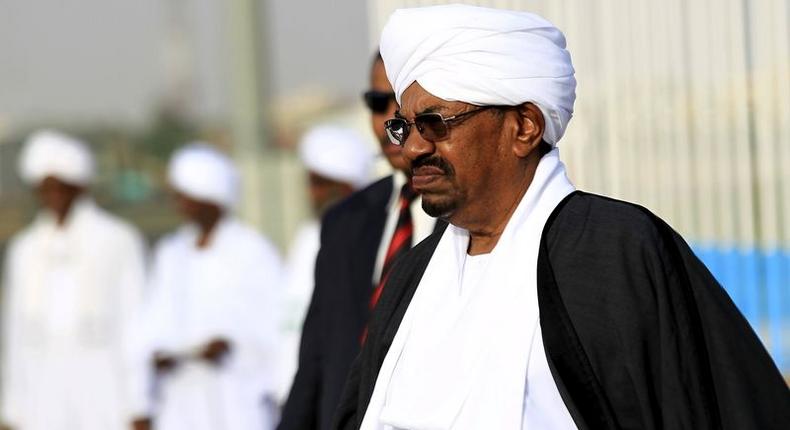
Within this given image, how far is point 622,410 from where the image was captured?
3.12m

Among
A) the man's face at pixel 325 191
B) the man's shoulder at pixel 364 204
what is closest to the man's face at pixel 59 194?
the man's face at pixel 325 191

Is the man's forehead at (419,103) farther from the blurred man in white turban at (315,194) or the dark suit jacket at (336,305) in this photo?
the blurred man in white turban at (315,194)

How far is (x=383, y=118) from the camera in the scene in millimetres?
4953

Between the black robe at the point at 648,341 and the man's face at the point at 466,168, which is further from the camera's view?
the man's face at the point at 466,168

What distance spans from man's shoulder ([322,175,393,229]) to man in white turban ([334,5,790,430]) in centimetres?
127

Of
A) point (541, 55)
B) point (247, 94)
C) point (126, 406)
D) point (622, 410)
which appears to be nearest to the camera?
point (622, 410)

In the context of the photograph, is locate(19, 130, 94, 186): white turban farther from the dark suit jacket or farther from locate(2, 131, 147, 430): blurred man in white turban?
the dark suit jacket

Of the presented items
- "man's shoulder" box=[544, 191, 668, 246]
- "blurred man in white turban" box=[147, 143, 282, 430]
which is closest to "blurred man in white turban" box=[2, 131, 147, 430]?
"blurred man in white turban" box=[147, 143, 282, 430]

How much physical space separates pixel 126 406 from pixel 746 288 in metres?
4.09

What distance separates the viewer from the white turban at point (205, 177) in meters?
9.08

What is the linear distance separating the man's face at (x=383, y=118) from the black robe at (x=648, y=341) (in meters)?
1.69

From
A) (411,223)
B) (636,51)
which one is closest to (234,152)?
(636,51)

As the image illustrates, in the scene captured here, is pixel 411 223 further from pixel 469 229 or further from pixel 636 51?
pixel 636 51

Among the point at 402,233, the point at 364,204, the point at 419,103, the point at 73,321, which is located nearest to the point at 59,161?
the point at 73,321
